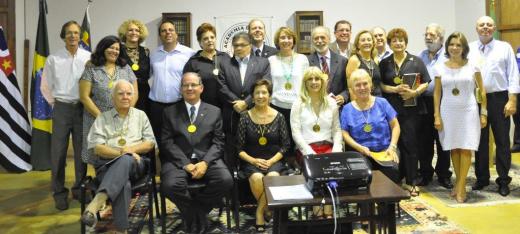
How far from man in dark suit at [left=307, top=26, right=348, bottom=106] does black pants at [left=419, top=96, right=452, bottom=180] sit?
1002 mm

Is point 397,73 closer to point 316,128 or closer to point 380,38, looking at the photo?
point 380,38

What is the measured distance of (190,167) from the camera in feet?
11.1

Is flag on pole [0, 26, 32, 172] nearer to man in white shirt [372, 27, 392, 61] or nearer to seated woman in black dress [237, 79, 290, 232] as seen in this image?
seated woman in black dress [237, 79, 290, 232]

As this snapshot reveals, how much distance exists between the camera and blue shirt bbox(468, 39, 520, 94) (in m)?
4.16

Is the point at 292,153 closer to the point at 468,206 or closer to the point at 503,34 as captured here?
the point at 468,206

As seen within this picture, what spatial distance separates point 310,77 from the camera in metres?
3.51

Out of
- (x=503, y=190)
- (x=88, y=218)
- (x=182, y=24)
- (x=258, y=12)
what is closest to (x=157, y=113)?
(x=88, y=218)

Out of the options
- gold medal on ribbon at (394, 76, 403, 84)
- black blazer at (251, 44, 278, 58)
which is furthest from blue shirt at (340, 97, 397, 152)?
black blazer at (251, 44, 278, 58)

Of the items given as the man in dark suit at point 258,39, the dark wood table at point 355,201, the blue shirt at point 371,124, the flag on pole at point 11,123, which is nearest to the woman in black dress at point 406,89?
the blue shirt at point 371,124

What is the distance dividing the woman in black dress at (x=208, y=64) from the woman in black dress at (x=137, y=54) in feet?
1.24

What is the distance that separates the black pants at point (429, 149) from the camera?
4.53 metres

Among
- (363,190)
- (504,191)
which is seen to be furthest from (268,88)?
(504,191)

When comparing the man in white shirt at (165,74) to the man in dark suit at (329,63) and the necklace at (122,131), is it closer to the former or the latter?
the necklace at (122,131)

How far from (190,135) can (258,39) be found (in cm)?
107
